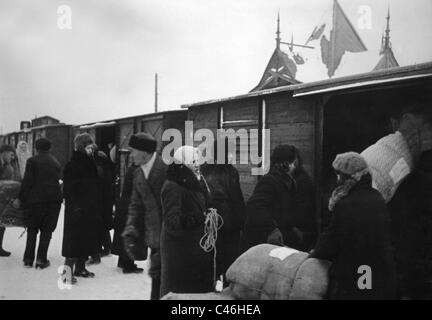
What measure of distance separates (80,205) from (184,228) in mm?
2434

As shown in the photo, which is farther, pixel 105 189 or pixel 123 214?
pixel 105 189

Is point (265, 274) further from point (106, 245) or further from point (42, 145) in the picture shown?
point (106, 245)

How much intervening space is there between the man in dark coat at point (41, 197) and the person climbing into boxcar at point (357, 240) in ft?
13.5

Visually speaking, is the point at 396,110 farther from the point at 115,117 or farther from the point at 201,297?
the point at 115,117

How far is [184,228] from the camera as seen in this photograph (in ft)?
10.9

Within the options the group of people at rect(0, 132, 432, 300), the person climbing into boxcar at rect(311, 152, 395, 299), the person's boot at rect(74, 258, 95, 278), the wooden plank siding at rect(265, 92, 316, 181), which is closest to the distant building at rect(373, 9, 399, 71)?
the wooden plank siding at rect(265, 92, 316, 181)

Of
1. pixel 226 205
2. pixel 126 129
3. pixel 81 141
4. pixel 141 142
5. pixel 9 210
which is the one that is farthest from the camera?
pixel 126 129

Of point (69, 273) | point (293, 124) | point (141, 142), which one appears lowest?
point (69, 273)

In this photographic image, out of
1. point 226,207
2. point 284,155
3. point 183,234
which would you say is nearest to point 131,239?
point 183,234

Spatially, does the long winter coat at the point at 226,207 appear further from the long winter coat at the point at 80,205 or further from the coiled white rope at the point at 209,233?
the long winter coat at the point at 80,205

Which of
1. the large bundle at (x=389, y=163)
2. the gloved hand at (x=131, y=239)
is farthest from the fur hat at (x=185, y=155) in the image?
the large bundle at (x=389, y=163)

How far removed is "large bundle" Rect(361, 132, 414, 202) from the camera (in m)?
3.82

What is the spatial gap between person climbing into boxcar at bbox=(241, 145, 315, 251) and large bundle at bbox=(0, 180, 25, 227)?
337 centimetres

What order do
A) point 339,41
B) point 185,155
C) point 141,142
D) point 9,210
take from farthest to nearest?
point 339,41
point 9,210
point 141,142
point 185,155
